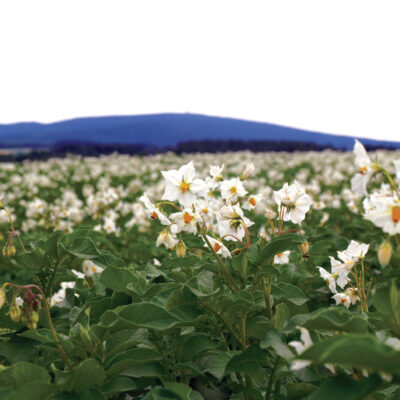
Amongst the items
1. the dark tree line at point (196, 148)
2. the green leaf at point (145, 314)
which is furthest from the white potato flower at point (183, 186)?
the dark tree line at point (196, 148)

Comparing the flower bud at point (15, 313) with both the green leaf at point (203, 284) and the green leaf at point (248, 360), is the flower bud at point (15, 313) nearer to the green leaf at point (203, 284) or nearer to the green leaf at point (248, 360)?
the green leaf at point (203, 284)

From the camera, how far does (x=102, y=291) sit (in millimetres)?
2385

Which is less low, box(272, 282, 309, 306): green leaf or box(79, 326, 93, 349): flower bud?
box(272, 282, 309, 306): green leaf

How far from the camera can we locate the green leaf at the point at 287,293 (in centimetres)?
216

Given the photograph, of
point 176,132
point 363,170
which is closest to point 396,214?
point 363,170

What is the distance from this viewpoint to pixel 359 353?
4.00 ft

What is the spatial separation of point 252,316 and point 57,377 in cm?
90

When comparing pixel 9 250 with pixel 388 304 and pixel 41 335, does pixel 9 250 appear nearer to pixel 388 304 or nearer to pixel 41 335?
pixel 41 335

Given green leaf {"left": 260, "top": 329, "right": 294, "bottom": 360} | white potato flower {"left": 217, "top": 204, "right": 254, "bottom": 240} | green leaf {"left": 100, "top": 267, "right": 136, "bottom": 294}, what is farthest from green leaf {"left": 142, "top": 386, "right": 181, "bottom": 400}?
white potato flower {"left": 217, "top": 204, "right": 254, "bottom": 240}

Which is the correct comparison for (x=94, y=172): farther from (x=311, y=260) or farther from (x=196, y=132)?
(x=196, y=132)

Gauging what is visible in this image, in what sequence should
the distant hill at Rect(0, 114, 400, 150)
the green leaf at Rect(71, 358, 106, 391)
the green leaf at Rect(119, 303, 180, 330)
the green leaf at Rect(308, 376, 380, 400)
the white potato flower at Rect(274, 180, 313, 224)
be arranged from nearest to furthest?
the green leaf at Rect(308, 376, 380, 400)
the green leaf at Rect(71, 358, 106, 391)
the green leaf at Rect(119, 303, 180, 330)
the white potato flower at Rect(274, 180, 313, 224)
the distant hill at Rect(0, 114, 400, 150)

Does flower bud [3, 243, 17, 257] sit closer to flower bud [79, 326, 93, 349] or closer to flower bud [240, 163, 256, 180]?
flower bud [79, 326, 93, 349]

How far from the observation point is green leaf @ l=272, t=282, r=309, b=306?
7.09 feet

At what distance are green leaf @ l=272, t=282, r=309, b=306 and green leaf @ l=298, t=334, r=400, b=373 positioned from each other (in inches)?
33.0
